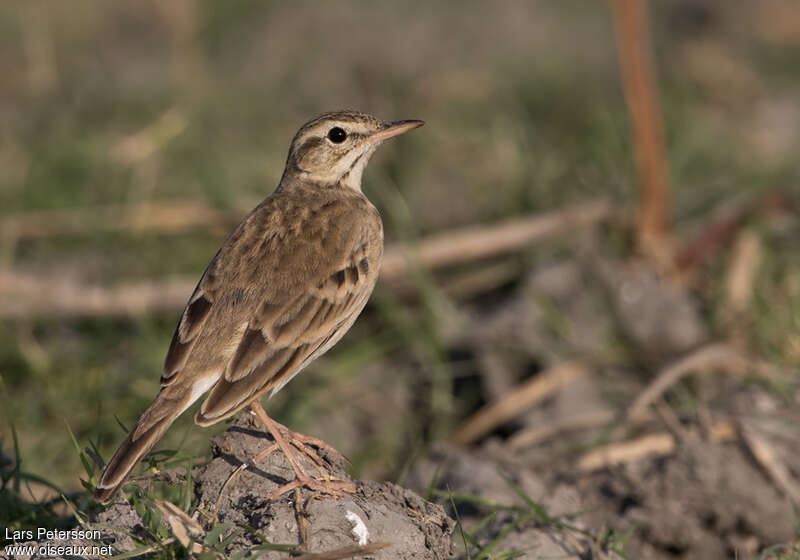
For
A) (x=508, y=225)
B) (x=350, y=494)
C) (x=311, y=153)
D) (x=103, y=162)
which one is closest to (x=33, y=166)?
(x=103, y=162)

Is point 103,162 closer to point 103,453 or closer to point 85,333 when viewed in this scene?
point 85,333

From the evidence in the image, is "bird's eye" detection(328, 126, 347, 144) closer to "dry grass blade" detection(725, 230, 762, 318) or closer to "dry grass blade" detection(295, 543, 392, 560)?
"dry grass blade" detection(295, 543, 392, 560)

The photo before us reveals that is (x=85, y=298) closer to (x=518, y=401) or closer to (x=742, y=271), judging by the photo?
(x=518, y=401)

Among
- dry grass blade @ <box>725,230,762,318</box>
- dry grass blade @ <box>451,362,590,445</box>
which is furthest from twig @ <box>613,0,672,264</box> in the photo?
dry grass blade @ <box>451,362,590,445</box>

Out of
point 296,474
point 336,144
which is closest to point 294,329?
point 296,474

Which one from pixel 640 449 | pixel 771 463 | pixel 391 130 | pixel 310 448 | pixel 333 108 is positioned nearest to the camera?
pixel 310 448

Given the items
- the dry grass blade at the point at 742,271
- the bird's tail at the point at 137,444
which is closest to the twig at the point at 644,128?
the dry grass blade at the point at 742,271
